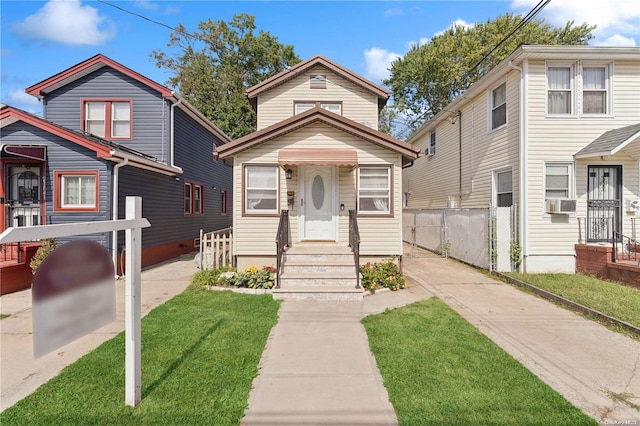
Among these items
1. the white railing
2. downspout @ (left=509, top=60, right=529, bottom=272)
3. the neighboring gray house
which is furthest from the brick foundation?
the neighboring gray house

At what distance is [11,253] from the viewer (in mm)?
7645

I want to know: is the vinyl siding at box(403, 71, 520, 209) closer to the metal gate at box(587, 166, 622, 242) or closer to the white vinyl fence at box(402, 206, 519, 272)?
the white vinyl fence at box(402, 206, 519, 272)

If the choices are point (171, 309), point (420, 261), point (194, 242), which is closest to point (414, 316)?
point (171, 309)

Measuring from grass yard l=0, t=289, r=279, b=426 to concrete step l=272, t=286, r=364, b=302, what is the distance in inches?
50.9

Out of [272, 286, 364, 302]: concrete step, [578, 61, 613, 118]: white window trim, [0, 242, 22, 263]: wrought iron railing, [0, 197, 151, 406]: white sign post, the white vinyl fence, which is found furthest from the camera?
the white vinyl fence

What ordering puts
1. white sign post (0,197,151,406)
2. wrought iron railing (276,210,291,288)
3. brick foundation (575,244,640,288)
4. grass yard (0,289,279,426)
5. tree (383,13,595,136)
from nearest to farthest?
1. grass yard (0,289,279,426)
2. white sign post (0,197,151,406)
3. wrought iron railing (276,210,291,288)
4. brick foundation (575,244,640,288)
5. tree (383,13,595,136)

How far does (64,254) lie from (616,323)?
746 centimetres

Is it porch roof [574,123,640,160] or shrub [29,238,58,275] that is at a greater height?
porch roof [574,123,640,160]

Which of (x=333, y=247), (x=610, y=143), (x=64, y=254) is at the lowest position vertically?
(x=333, y=247)

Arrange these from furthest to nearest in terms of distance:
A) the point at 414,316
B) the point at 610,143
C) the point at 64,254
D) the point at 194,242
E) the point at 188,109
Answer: the point at 194,242
the point at 188,109
the point at 610,143
the point at 414,316
the point at 64,254

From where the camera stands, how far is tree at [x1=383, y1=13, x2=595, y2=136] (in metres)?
24.0

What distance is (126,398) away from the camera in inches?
114

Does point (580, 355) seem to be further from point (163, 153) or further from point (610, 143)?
point (163, 153)

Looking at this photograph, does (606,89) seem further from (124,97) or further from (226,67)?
(226,67)
